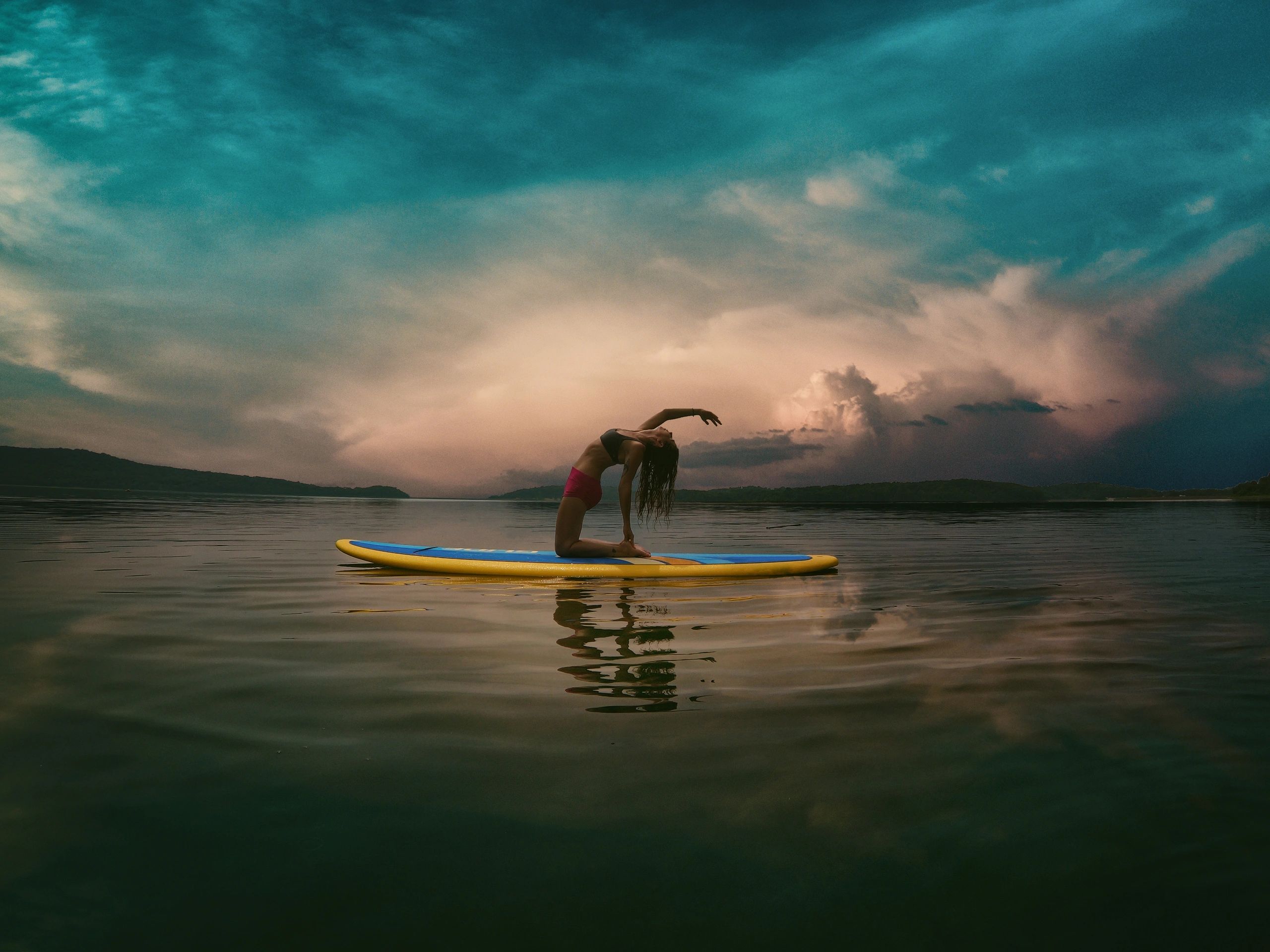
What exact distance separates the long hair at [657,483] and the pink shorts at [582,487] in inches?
23.9

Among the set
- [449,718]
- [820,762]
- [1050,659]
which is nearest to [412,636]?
[449,718]

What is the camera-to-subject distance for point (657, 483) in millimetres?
9539

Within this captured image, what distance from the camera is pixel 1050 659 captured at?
468 cm

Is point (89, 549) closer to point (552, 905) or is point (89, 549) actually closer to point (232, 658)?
point (232, 658)

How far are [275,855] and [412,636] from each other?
3351 mm

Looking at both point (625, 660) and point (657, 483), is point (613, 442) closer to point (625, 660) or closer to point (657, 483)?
point (657, 483)

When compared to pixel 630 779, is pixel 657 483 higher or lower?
higher

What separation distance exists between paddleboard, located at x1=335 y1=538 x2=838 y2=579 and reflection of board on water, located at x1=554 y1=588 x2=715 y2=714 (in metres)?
2.02

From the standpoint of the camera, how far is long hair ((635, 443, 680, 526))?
30.5 feet

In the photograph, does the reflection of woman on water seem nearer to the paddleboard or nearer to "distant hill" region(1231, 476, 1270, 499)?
the paddleboard

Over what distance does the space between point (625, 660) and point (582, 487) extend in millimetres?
5068

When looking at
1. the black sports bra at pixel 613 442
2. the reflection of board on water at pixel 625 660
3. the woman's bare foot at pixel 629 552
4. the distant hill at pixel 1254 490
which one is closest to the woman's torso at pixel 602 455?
the black sports bra at pixel 613 442

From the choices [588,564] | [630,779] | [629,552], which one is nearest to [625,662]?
[630,779]

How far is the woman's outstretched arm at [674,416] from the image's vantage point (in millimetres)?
9227
